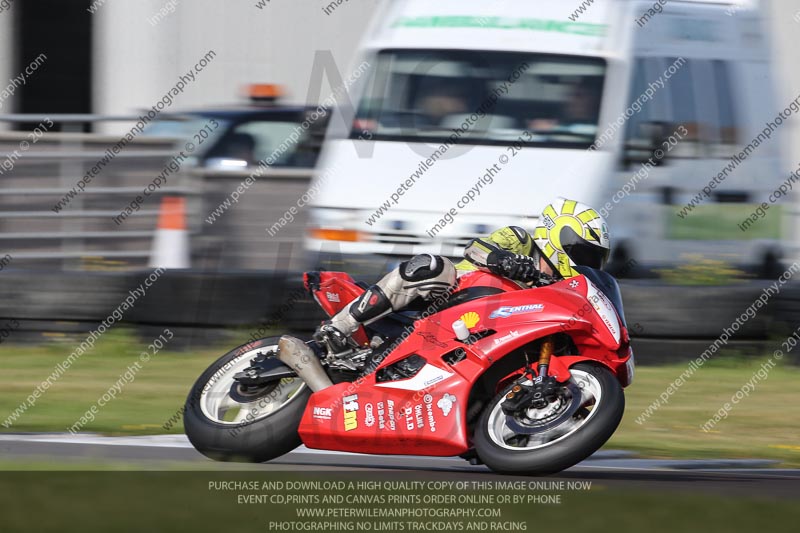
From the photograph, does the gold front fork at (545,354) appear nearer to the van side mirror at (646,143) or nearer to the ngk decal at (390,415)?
the ngk decal at (390,415)

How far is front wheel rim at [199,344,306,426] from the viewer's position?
646 cm

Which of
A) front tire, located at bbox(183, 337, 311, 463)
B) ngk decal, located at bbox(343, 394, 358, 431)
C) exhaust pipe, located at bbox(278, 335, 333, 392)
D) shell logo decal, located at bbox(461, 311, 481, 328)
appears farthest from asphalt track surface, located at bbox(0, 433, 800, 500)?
shell logo decal, located at bbox(461, 311, 481, 328)

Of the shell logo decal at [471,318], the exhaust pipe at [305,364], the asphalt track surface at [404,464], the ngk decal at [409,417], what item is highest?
Result: the shell logo decal at [471,318]

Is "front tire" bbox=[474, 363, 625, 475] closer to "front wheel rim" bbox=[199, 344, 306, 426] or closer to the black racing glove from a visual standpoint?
the black racing glove

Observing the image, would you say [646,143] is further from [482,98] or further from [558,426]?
[558,426]

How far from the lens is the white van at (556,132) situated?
10219mm

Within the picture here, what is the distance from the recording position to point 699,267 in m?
10.7

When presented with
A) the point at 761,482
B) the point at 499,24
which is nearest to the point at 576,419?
the point at 761,482

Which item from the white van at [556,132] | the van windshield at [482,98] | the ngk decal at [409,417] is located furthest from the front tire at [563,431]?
the van windshield at [482,98]

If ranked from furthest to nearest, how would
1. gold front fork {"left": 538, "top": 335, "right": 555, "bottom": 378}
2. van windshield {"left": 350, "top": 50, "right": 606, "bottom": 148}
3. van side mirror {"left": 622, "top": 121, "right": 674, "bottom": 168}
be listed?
van side mirror {"left": 622, "top": 121, "right": 674, "bottom": 168}
van windshield {"left": 350, "top": 50, "right": 606, "bottom": 148}
gold front fork {"left": 538, "top": 335, "right": 555, "bottom": 378}

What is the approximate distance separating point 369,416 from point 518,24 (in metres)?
5.84

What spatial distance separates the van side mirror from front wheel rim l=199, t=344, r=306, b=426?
16.4ft

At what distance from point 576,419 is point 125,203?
7.60 m

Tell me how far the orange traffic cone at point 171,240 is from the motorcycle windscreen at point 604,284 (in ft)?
21.0
